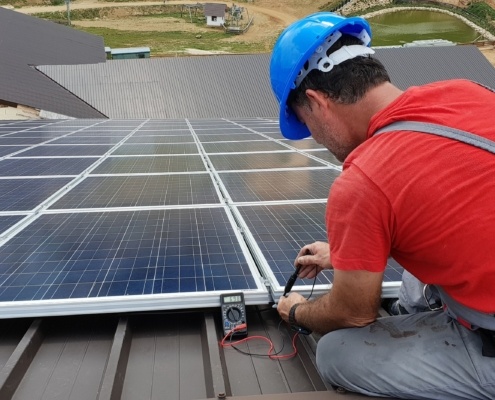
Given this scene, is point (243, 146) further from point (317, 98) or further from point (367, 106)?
point (367, 106)

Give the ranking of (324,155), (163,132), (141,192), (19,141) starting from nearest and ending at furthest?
(141,192) → (324,155) → (19,141) → (163,132)

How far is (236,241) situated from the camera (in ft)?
12.9

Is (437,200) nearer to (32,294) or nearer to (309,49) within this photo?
(309,49)

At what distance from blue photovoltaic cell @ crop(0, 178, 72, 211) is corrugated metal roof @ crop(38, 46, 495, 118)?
14239 mm

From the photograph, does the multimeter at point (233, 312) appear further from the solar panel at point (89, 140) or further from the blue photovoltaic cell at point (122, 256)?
the solar panel at point (89, 140)

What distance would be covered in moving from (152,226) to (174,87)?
1835 cm

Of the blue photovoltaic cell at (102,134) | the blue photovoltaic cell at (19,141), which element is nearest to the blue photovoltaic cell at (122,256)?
the blue photovoltaic cell at (19,141)

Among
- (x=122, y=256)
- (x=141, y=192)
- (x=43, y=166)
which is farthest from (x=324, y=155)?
(x=122, y=256)

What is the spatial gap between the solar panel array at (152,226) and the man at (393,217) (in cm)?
76

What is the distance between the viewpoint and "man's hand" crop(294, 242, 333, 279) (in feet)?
9.80

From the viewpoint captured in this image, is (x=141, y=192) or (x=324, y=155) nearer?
(x=141, y=192)

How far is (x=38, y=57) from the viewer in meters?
23.0

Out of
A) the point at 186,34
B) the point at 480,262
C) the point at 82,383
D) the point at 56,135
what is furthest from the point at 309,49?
the point at 186,34

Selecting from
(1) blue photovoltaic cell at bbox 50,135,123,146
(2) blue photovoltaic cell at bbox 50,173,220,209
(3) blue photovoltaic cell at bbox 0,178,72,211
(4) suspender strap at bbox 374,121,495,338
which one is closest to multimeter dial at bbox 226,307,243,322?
(4) suspender strap at bbox 374,121,495,338
